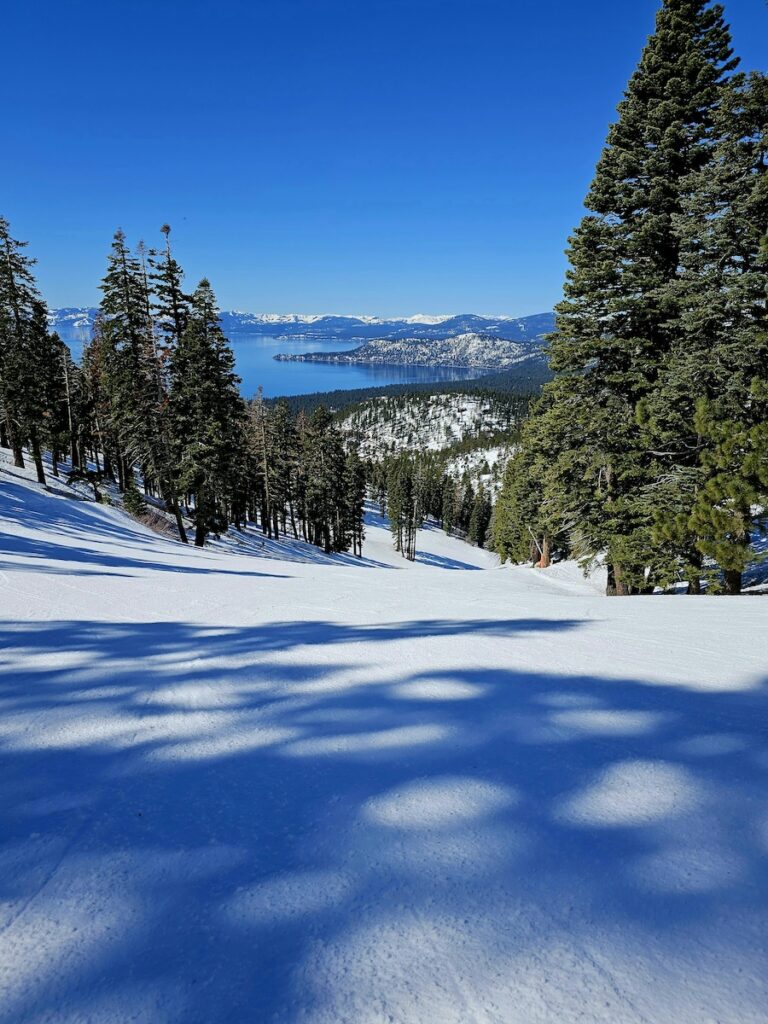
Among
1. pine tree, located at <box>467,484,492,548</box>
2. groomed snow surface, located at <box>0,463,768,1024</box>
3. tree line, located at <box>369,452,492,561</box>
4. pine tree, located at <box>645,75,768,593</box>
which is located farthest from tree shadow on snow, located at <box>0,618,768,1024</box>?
pine tree, located at <box>467,484,492,548</box>

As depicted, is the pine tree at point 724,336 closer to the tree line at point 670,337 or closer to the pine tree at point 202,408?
the tree line at point 670,337

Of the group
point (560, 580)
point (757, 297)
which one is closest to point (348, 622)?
point (757, 297)

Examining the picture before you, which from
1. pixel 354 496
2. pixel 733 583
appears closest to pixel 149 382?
pixel 733 583

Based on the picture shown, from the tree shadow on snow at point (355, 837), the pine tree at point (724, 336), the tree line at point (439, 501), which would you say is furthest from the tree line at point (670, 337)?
the tree line at point (439, 501)

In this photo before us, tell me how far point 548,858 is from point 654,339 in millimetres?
14139

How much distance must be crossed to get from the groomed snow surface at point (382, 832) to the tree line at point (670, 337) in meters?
8.15

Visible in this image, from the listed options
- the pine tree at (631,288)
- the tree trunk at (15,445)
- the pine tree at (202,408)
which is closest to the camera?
the pine tree at (631,288)

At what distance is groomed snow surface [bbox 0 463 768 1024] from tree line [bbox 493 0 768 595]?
815 cm

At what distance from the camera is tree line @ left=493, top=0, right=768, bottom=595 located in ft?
34.7

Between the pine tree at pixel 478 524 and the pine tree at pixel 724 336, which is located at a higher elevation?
the pine tree at pixel 724 336

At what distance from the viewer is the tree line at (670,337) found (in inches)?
417

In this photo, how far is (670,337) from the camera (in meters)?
13.1

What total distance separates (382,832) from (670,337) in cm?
1449

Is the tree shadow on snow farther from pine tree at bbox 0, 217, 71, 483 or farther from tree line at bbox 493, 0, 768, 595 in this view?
pine tree at bbox 0, 217, 71, 483
